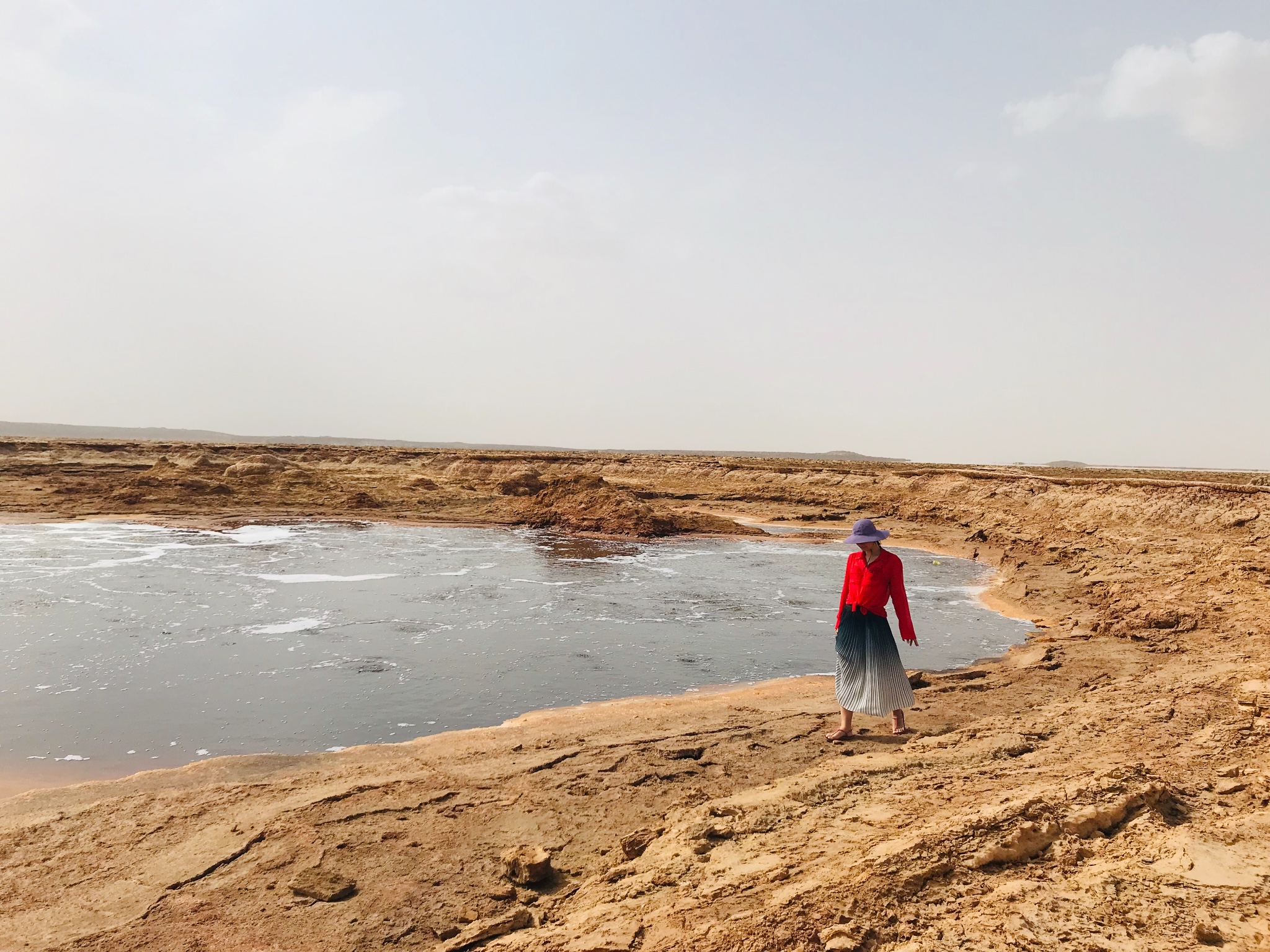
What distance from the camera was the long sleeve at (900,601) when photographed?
548 centimetres

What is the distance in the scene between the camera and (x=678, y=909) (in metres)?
2.88

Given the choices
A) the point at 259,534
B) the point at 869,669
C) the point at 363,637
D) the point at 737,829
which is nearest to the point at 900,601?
the point at 869,669

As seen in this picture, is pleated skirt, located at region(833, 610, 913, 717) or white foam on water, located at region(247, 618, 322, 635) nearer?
pleated skirt, located at region(833, 610, 913, 717)

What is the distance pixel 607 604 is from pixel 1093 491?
16.5 meters

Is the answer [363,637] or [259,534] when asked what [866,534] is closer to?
[363,637]

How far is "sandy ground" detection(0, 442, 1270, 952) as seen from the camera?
2686 mm

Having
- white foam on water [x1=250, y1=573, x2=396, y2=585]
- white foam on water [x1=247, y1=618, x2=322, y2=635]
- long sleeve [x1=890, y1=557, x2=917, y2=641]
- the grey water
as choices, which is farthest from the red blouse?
white foam on water [x1=250, y1=573, x2=396, y2=585]

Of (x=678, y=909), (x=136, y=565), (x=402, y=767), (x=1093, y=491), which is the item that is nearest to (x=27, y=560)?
(x=136, y=565)

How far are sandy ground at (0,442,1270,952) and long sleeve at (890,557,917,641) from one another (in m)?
0.73

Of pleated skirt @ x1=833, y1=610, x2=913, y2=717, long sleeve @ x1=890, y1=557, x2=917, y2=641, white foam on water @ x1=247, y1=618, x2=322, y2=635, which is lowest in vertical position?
white foam on water @ x1=247, y1=618, x2=322, y2=635

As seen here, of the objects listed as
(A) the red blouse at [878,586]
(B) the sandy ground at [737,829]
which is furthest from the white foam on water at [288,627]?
(A) the red blouse at [878,586]

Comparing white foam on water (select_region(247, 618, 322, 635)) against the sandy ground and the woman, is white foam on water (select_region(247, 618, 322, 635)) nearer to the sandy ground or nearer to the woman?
the sandy ground

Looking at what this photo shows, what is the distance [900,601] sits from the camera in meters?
5.59

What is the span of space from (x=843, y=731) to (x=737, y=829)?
2104mm
